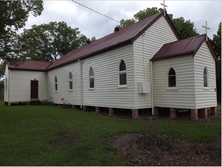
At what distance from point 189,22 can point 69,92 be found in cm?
2303

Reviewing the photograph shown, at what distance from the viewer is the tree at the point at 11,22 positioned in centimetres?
972

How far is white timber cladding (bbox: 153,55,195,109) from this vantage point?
375 inches

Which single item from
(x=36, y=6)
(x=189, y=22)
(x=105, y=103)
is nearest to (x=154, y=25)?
(x=105, y=103)

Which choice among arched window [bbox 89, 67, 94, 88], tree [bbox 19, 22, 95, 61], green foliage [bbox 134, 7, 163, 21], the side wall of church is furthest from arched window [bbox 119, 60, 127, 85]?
tree [bbox 19, 22, 95, 61]

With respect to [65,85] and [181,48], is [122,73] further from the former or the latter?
[65,85]

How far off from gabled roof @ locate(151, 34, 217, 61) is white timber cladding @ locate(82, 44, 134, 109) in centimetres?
180

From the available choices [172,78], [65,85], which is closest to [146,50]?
[172,78]

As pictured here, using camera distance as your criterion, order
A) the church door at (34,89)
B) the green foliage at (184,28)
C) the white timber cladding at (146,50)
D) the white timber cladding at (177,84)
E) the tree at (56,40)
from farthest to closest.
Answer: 1. the tree at (56,40)
2. the green foliage at (184,28)
3. the church door at (34,89)
4. the white timber cladding at (146,50)
5. the white timber cladding at (177,84)

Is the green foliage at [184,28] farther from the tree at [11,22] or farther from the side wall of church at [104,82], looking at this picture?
the tree at [11,22]

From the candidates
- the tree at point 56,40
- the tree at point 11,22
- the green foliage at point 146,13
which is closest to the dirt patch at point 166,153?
the tree at point 11,22

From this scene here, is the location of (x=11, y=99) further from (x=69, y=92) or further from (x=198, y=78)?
(x=198, y=78)

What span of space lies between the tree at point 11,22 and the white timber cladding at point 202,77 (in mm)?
9637

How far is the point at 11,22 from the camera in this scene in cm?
1023

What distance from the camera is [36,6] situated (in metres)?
12.0
